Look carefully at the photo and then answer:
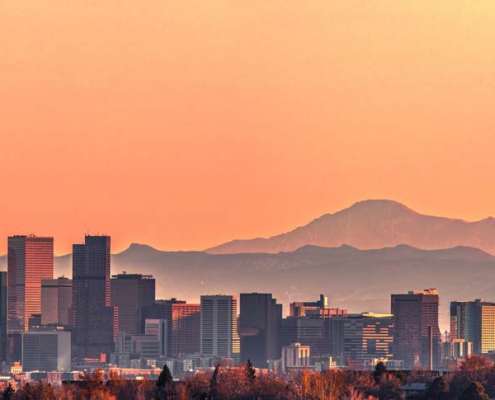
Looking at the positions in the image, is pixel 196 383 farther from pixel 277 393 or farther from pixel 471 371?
pixel 471 371

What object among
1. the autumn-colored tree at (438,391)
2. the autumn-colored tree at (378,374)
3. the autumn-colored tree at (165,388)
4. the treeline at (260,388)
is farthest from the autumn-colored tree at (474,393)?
the autumn-colored tree at (165,388)

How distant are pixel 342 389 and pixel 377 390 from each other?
4751 mm

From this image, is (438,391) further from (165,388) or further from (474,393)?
(165,388)

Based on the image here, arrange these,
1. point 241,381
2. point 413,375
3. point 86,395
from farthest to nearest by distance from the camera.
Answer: point 413,375, point 241,381, point 86,395

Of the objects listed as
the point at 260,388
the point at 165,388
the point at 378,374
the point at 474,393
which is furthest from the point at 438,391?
the point at 165,388

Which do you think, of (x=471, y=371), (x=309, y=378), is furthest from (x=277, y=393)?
(x=471, y=371)

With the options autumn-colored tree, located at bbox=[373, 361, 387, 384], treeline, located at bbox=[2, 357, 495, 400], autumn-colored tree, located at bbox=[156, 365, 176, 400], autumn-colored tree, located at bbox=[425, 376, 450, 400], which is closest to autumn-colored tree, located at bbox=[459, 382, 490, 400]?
treeline, located at bbox=[2, 357, 495, 400]

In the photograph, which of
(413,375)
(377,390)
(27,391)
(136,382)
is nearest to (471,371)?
(413,375)

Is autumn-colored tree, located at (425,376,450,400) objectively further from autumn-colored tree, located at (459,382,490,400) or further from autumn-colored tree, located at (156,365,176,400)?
autumn-colored tree, located at (156,365,176,400)

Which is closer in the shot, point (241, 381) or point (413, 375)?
point (241, 381)

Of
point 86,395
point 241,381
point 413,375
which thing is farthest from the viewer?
point 413,375

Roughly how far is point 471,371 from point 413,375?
681 cm

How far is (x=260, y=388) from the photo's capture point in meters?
182

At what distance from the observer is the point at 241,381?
602ft
